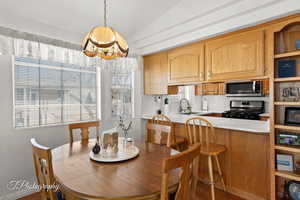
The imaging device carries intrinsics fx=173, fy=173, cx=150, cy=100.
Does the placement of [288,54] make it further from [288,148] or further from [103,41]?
[103,41]

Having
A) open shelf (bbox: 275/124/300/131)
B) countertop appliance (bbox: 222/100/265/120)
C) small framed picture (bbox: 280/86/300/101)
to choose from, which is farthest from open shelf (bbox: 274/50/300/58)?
countertop appliance (bbox: 222/100/265/120)

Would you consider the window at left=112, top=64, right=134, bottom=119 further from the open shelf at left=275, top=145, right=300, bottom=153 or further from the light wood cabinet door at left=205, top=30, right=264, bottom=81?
the open shelf at left=275, top=145, right=300, bottom=153

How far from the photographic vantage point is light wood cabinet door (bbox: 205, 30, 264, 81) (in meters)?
2.05

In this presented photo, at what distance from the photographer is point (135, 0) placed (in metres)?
2.30

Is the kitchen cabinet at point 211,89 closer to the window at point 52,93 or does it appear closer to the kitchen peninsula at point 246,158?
the kitchen peninsula at point 246,158

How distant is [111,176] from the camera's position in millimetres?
1165

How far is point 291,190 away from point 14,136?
10.3 feet

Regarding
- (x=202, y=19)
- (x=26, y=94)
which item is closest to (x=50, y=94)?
(x=26, y=94)

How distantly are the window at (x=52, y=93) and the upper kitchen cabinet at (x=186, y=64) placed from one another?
4.39ft

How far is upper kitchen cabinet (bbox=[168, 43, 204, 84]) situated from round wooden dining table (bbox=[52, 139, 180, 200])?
4.74 feet

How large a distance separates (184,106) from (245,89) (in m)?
1.31

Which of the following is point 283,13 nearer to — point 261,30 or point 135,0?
point 261,30

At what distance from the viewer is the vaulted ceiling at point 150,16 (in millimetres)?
1931

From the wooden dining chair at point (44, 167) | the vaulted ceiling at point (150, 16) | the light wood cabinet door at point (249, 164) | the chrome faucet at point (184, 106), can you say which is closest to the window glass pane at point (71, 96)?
the vaulted ceiling at point (150, 16)
